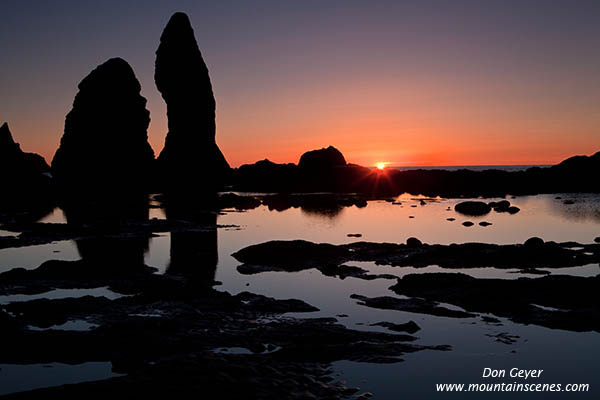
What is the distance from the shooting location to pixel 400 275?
26484 millimetres

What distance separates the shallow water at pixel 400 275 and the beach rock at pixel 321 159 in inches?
3287

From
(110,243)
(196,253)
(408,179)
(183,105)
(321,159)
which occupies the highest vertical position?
(183,105)

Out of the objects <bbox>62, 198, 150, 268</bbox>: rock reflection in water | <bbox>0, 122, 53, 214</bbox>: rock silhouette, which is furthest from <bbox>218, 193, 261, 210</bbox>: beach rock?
<bbox>0, 122, 53, 214</bbox>: rock silhouette

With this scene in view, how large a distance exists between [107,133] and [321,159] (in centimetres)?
5966

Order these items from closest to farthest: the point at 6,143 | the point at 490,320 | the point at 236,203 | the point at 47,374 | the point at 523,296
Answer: the point at 47,374 < the point at 490,320 < the point at 523,296 < the point at 236,203 < the point at 6,143

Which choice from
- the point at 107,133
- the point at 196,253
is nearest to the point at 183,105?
the point at 107,133

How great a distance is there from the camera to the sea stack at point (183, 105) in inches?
4961

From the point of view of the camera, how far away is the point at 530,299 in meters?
20.4

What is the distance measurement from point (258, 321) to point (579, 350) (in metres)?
10.5

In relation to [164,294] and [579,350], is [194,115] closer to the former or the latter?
[164,294]

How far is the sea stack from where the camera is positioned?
126000 millimetres

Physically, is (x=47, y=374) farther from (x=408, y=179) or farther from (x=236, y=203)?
(x=408, y=179)

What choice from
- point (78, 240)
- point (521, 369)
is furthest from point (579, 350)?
point (78, 240)

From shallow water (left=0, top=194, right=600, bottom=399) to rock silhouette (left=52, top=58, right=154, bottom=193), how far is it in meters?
65.9
